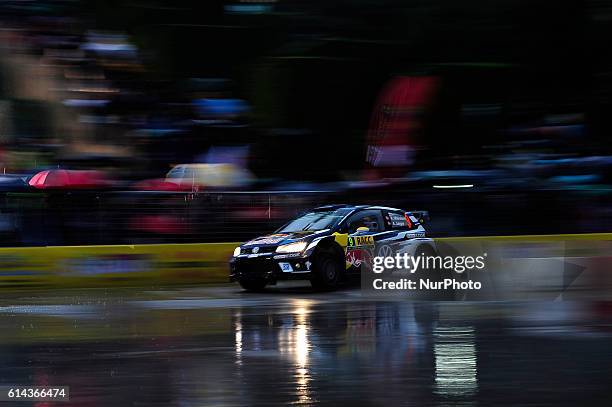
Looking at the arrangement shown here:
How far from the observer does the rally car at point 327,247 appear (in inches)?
615

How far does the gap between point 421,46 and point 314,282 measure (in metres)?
11.4

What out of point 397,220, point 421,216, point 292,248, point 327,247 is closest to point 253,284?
point 292,248

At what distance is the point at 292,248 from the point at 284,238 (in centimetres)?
35

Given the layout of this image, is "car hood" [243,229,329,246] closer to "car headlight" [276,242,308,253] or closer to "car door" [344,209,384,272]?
"car headlight" [276,242,308,253]

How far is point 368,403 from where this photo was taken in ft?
21.6

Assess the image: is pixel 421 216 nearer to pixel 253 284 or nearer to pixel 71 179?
pixel 253 284

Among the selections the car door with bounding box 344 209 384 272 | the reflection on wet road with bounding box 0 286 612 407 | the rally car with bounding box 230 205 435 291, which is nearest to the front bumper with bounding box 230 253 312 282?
the rally car with bounding box 230 205 435 291

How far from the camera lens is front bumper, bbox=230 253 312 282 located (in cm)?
1552

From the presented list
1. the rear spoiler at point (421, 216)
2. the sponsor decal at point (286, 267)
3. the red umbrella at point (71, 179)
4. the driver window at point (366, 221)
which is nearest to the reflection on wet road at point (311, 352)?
the sponsor decal at point (286, 267)

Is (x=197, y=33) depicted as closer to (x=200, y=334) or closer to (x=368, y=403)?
(x=200, y=334)

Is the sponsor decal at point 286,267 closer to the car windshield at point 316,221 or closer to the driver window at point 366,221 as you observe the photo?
the car windshield at point 316,221

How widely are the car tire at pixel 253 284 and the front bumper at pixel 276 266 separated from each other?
196 mm

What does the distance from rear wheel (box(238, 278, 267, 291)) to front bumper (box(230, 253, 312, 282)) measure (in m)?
0.17

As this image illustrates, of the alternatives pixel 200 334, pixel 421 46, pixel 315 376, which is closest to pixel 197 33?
pixel 421 46
